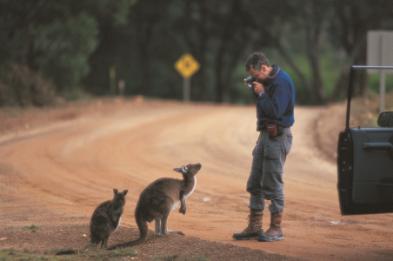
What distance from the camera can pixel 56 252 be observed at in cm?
904

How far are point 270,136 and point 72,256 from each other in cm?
256

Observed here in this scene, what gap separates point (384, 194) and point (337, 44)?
47675 mm

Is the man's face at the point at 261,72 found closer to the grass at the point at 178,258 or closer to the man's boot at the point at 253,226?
the man's boot at the point at 253,226

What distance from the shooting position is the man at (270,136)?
9625mm

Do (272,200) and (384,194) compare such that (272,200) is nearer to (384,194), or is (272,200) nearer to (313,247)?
(313,247)

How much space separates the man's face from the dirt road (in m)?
1.85

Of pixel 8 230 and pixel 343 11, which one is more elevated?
pixel 343 11

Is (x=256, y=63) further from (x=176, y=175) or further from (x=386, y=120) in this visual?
(x=176, y=175)

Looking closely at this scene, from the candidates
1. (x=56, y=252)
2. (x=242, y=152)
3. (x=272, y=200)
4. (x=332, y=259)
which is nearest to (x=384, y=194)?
(x=332, y=259)

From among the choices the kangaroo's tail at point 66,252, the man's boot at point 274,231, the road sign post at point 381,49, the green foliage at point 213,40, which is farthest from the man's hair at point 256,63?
the green foliage at point 213,40

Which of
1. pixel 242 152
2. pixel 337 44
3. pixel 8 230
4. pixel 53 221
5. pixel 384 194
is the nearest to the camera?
pixel 384 194

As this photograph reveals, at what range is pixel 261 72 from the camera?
9633 millimetres

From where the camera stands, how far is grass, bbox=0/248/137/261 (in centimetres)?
860

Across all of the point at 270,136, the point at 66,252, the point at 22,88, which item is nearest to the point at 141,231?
the point at 66,252
